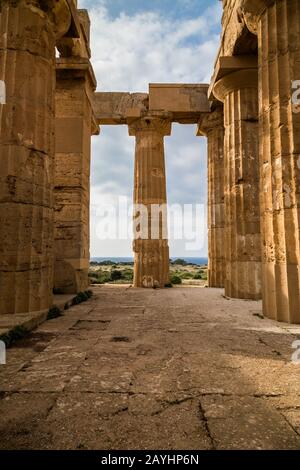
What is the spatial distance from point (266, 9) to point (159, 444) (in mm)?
7316

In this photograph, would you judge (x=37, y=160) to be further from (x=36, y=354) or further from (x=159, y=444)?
(x=159, y=444)

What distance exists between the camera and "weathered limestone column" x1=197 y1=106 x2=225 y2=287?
12.6m

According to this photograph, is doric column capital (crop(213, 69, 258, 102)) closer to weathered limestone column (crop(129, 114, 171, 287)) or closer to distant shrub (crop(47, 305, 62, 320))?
weathered limestone column (crop(129, 114, 171, 287))

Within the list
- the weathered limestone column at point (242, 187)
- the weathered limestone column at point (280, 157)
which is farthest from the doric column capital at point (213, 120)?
the weathered limestone column at point (280, 157)

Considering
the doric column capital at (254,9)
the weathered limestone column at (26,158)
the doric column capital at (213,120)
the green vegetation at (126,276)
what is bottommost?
the green vegetation at (126,276)

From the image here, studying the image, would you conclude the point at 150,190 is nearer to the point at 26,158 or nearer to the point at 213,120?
the point at 213,120

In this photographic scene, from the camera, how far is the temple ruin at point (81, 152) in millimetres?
5207

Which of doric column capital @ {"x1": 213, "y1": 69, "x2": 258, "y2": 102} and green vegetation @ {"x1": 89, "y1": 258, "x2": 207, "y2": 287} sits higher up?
doric column capital @ {"x1": 213, "y1": 69, "x2": 258, "y2": 102}

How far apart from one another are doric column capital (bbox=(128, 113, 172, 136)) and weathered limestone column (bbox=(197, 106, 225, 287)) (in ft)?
5.24

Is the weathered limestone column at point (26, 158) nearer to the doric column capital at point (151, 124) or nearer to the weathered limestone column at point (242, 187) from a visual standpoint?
the weathered limestone column at point (242, 187)

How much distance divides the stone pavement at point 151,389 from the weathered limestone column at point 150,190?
8.20m

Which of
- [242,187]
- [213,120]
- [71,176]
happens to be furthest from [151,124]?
[242,187]

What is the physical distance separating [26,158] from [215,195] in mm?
9100

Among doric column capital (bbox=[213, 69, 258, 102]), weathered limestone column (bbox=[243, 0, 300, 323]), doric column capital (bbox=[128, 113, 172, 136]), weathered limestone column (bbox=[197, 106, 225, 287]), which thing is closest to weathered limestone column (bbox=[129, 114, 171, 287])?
doric column capital (bbox=[128, 113, 172, 136])
